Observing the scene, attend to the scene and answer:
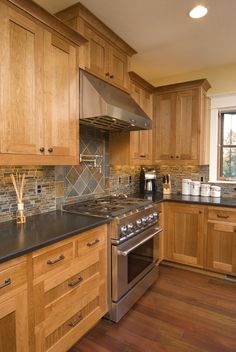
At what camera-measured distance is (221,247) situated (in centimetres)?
271

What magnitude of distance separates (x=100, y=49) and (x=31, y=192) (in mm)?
1466

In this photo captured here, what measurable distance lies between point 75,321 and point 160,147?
240 cm

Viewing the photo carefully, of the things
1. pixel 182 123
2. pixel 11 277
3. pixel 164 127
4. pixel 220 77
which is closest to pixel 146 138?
pixel 164 127

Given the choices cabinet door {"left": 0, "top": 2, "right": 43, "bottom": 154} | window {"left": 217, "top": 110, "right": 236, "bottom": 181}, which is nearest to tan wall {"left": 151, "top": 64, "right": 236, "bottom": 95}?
window {"left": 217, "top": 110, "right": 236, "bottom": 181}

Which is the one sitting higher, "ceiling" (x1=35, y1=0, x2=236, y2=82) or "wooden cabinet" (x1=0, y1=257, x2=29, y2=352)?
"ceiling" (x1=35, y1=0, x2=236, y2=82)

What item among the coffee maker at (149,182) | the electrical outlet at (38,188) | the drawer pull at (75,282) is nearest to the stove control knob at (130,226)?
the drawer pull at (75,282)

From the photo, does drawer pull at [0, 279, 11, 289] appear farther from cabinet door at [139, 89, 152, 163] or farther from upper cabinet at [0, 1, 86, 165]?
cabinet door at [139, 89, 152, 163]

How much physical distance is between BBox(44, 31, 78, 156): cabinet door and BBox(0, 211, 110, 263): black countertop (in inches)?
21.1

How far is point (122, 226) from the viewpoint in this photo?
2.01 metres

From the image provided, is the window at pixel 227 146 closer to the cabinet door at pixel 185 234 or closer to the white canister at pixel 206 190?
the white canister at pixel 206 190

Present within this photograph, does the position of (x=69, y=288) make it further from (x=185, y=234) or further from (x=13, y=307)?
(x=185, y=234)

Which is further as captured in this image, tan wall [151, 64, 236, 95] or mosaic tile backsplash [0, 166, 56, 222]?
tan wall [151, 64, 236, 95]

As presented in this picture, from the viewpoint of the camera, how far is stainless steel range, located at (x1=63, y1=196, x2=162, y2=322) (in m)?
1.97

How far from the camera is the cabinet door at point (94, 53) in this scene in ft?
6.57
